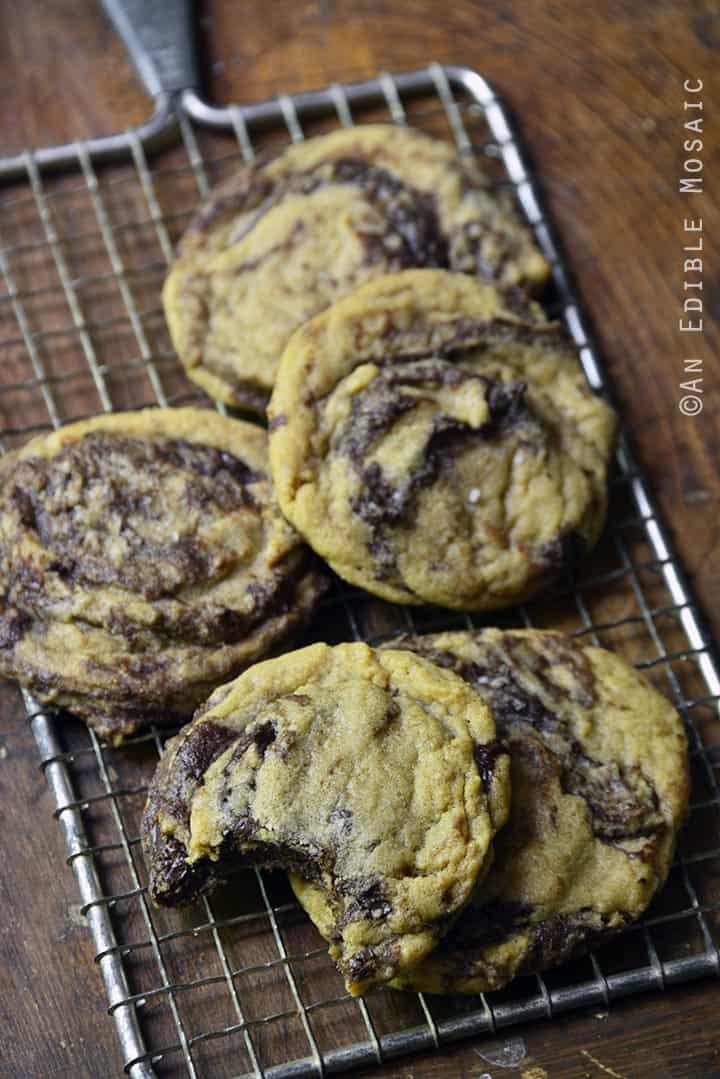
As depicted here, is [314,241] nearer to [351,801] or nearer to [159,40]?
[159,40]

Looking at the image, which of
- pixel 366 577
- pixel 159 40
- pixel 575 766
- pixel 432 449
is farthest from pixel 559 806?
pixel 159 40

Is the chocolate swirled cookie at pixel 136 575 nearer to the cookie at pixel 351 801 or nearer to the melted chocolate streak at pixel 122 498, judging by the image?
the melted chocolate streak at pixel 122 498

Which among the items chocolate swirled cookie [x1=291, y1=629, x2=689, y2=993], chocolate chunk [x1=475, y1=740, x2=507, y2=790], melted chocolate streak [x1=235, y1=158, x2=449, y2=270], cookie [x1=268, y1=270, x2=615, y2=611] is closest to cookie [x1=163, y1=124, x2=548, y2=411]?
melted chocolate streak [x1=235, y1=158, x2=449, y2=270]

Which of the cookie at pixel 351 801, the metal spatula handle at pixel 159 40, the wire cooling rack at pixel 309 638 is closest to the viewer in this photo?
the cookie at pixel 351 801

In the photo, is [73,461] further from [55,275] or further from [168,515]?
[55,275]

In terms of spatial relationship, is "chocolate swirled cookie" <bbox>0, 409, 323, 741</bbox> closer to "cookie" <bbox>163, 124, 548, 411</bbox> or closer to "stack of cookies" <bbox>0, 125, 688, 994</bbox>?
"stack of cookies" <bbox>0, 125, 688, 994</bbox>

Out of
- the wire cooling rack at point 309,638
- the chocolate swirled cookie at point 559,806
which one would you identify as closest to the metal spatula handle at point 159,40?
the wire cooling rack at point 309,638
